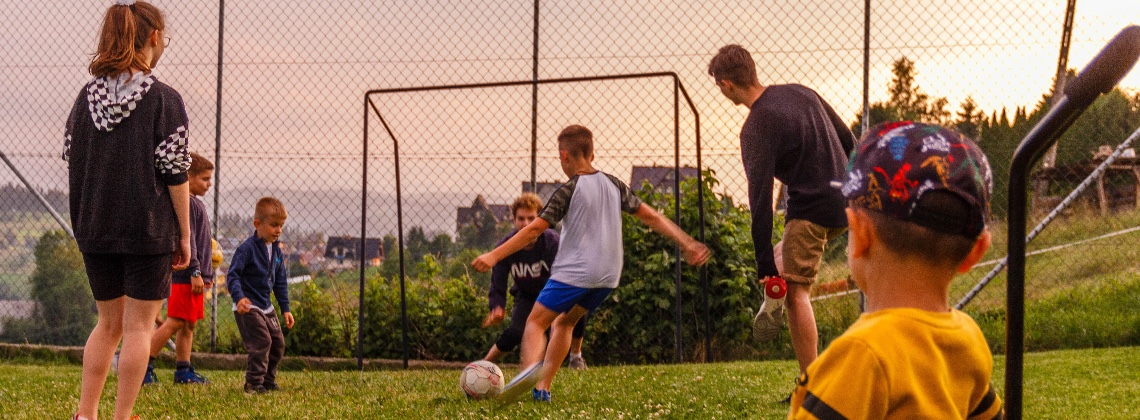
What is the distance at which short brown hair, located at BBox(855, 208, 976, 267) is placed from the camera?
145 cm

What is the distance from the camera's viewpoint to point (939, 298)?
1482mm

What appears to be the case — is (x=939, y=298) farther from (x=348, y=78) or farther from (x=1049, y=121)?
(x=348, y=78)

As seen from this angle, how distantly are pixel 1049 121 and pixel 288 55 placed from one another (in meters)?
7.62

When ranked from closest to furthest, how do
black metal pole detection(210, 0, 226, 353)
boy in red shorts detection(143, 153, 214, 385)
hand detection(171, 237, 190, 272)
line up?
hand detection(171, 237, 190, 272), boy in red shorts detection(143, 153, 214, 385), black metal pole detection(210, 0, 226, 353)

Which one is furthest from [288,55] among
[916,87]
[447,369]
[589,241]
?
[916,87]

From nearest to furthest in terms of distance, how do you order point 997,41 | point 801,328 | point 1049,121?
point 1049,121, point 801,328, point 997,41

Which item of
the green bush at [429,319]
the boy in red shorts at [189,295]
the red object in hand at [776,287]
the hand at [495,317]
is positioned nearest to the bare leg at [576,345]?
the hand at [495,317]

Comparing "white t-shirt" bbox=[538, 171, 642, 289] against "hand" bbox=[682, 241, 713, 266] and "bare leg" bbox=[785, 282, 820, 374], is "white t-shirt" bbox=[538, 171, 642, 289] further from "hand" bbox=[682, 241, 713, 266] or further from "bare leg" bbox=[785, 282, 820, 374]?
"bare leg" bbox=[785, 282, 820, 374]

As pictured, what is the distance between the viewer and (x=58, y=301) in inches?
339

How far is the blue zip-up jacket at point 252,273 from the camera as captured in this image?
5395 mm

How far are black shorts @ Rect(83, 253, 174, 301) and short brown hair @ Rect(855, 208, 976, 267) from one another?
8.83 feet

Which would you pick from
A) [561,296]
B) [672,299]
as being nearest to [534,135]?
[672,299]

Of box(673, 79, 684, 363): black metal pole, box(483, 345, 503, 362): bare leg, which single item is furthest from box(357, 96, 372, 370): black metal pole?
box(673, 79, 684, 363): black metal pole

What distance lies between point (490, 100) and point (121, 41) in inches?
178
